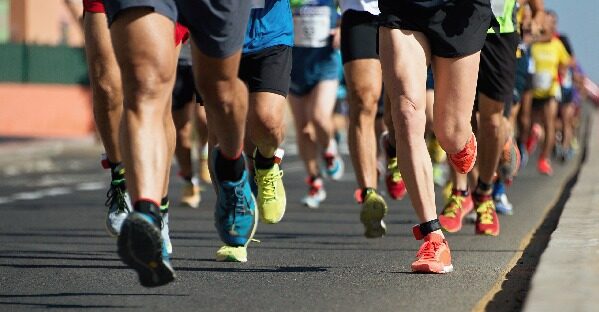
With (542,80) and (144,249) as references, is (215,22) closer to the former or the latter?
(144,249)

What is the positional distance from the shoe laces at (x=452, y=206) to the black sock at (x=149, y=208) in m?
4.28

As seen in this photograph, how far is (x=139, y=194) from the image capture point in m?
5.93

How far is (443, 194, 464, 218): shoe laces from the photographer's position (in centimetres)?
998

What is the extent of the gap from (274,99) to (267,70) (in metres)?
0.15

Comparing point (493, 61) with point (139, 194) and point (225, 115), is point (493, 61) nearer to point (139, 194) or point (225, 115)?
point (225, 115)

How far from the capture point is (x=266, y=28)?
27.3ft

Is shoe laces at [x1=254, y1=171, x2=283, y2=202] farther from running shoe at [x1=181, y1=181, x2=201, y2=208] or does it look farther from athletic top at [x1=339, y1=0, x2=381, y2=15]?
running shoe at [x1=181, y1=181, x2=201, y2=208]

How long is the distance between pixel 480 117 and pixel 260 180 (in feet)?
6.25

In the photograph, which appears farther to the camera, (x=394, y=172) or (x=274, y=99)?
(x=394, y=172)

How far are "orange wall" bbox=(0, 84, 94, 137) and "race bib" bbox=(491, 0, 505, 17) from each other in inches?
790

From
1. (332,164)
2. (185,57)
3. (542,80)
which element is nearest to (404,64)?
(185,57)

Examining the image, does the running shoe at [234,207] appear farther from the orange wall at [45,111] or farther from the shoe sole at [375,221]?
the orange wall at [45,111]

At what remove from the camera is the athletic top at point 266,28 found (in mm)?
8289

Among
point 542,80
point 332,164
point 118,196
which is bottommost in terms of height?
point 542,80
